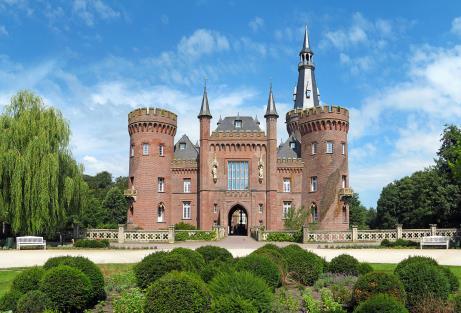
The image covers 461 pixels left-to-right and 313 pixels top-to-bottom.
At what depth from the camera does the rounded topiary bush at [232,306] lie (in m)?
8.04

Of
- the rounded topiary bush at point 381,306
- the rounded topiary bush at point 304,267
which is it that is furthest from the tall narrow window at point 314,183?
the rounded topiary bush at point 381,306

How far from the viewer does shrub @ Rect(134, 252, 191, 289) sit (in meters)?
12.0

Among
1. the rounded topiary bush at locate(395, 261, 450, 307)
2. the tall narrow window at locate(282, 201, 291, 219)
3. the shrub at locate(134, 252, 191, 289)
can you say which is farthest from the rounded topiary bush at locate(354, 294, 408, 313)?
the tall narrow window at locate(282, 201, 291, 219)

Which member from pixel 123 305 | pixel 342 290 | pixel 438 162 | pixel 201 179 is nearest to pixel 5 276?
pixel 123 305

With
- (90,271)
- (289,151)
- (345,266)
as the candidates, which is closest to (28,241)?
(90,271)

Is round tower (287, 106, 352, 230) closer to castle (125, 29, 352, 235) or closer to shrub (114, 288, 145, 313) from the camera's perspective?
castle (125, 29, 352, 235)

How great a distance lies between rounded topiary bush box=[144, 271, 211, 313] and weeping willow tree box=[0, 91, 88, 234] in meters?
21.7

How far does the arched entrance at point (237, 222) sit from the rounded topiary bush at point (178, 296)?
38.3 m

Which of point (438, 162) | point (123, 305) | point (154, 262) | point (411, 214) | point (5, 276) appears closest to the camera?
point (123, 305)

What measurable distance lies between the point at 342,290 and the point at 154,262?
4851 mm

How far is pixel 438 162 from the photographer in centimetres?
4481

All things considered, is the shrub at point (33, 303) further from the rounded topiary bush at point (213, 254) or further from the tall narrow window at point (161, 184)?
the tall narrow window at point (161, 184)

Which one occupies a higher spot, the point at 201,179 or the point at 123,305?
the point at 201,179

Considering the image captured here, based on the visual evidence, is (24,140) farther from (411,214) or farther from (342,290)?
(411,214)
